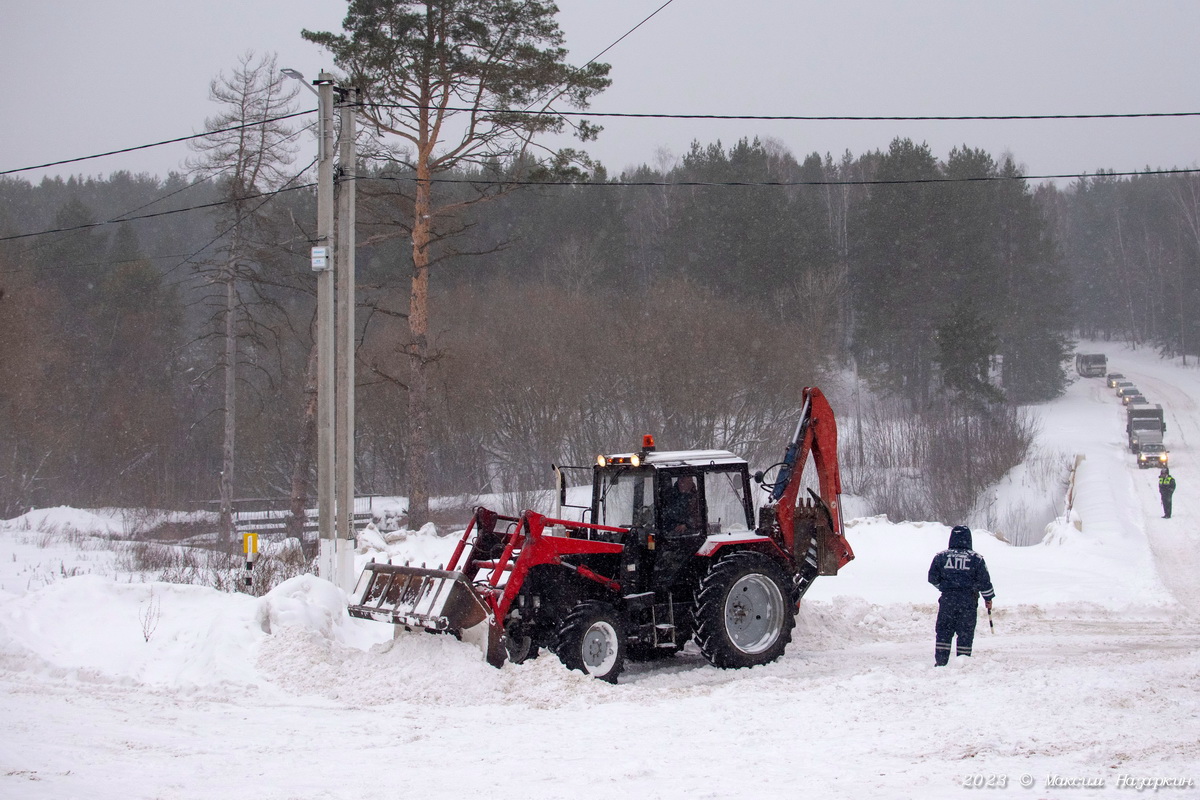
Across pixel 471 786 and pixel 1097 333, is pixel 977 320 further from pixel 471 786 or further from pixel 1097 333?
pixel 1097 333

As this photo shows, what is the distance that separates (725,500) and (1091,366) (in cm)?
6217

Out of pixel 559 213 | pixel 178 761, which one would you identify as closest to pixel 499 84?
pixel 178 761

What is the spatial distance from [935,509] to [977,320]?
16.9 meters

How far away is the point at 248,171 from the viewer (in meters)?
24.5

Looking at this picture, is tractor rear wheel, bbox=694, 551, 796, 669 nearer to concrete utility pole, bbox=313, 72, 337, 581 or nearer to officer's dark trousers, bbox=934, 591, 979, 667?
officer's dark trousers, bbox=934, 591, 979, 667

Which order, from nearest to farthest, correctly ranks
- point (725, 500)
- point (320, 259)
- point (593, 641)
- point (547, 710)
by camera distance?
point (547, 710) < point (593, 641) < point (725, 500) < point (320, 259)

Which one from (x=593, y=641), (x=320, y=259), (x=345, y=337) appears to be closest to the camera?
(x=593, y=641)

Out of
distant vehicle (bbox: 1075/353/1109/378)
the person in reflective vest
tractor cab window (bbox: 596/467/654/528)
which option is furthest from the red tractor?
distant vehicle (bbox: 1075/353/1109/378)

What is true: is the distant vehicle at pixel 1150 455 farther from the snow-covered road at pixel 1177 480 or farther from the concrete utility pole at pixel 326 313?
the concrete utility pole at pixel 326 313

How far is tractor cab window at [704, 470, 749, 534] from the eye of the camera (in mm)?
9359

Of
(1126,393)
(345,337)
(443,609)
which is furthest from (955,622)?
(1126,393)

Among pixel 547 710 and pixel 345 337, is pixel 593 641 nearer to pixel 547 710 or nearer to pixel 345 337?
pixel 547 710

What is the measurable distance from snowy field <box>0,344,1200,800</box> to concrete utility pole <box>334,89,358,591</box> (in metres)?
1.73

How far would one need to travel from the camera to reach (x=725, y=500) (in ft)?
31.2
